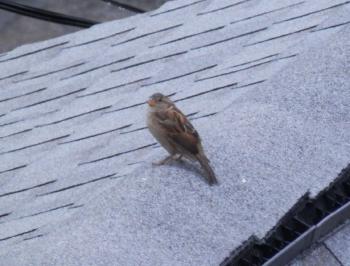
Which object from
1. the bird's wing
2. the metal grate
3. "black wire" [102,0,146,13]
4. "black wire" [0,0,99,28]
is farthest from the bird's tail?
"black wire" [102,0,146,13]

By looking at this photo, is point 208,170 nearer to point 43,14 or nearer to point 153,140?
point 153,140

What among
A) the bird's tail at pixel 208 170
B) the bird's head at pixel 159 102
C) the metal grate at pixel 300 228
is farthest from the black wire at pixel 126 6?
the metal grate at pixel 300 228

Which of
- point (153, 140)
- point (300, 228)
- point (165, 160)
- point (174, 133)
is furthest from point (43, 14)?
point (300, 228)

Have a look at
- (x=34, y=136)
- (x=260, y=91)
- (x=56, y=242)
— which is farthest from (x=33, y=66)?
(x=56, y=242)

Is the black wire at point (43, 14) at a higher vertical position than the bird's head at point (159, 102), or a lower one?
lower

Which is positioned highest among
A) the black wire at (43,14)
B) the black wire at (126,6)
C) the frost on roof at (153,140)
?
the frost on roof at (153,140)

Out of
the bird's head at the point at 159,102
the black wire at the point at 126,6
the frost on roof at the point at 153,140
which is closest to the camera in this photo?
the frost on roof at the point at 153,140

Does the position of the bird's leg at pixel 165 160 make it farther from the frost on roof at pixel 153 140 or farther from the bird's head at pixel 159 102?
the bird's head at pixel 159 102

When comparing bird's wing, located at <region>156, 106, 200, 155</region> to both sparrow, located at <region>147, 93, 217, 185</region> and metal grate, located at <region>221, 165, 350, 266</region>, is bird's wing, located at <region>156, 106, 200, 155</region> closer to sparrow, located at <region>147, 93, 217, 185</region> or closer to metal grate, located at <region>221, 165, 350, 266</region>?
sparrow, located at <region>147, 93, 217, 185</region>
